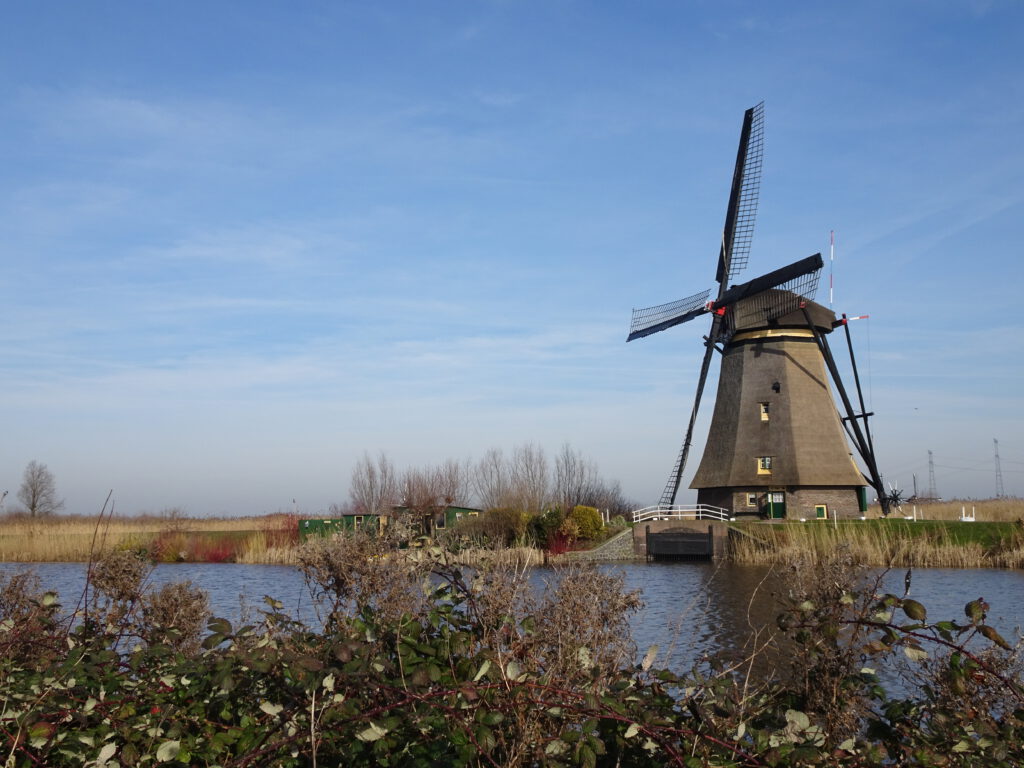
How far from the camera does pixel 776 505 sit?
2927cm

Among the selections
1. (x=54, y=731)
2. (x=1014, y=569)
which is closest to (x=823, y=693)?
(x=54, y=731)

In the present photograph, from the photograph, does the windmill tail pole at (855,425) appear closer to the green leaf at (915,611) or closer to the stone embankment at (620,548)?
the stone embankment at (620,548)

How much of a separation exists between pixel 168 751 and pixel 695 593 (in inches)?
598

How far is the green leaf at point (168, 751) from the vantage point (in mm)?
2812

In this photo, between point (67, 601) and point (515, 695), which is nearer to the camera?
point (515, 695)

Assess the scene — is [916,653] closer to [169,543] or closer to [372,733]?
[372,733]

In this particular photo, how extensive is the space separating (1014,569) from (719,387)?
11622 millimetres

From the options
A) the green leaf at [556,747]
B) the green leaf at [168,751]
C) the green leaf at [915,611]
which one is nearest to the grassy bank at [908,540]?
the green leaf at [915,611]

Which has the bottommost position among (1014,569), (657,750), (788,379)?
(1014,569)

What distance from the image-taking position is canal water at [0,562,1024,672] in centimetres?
1126

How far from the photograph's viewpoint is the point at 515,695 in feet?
9.54

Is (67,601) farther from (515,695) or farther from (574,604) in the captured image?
(515,695)

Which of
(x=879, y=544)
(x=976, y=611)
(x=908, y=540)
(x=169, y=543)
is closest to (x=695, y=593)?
(x=879, y=544)

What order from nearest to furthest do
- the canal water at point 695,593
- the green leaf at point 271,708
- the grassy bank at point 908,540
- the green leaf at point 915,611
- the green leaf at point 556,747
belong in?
1. the green leaf at point 556,747
2. the green leaf at point 271,708
3. the green leaf at point 915,611
4. the canal water at point 695,593
5. the grassy bank at point 908,540
